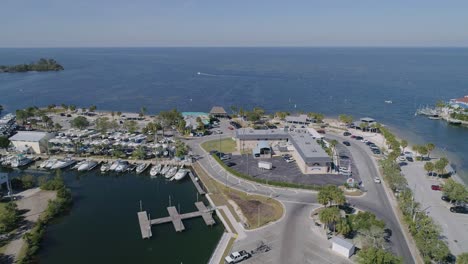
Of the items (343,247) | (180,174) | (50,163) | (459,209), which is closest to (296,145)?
(180,174)

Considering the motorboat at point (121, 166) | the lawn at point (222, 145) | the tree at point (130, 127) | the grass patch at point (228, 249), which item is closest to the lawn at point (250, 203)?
the grass patch at point (228, 249)

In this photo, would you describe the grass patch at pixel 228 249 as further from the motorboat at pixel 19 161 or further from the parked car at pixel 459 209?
the motorboat at pixel 19 161

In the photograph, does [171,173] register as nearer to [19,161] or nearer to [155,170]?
[155,170]

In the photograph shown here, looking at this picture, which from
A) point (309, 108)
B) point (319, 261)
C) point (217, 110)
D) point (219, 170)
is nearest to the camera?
point (319, 261)

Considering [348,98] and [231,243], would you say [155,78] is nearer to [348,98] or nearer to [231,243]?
[348,98]

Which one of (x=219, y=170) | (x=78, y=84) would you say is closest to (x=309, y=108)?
(x=219, y=170)
